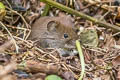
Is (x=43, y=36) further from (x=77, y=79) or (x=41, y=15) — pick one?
(x=77, y=79)

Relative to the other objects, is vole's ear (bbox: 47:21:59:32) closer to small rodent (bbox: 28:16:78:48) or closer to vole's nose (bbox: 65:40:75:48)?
small rodent (bbox: 28:16:78:48)

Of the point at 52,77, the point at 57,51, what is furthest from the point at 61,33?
the point at 52,77

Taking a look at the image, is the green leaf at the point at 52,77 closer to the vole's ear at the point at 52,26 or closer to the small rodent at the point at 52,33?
the small rodent at the point at 52,33

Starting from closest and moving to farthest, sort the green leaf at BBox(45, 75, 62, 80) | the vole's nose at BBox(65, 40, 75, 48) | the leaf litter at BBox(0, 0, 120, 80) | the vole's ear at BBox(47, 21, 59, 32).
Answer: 1. the green leaf at BBox(45, 75, 62, 80)
2. the leaf litter at BBox(0, 0, 120, 80)
3. the vole's nose at BBox(65, 40, 75, 48)
4. the vole's ear at BBox(47, 21, 59, 32)

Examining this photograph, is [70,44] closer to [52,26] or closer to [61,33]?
[61,33]

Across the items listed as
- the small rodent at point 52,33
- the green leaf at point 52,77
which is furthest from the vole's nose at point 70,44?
the green leaf at point 52,77

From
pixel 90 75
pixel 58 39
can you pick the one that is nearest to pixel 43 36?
pixel 58 39

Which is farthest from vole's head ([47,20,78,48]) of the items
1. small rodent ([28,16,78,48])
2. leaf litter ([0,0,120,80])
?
leaf litter ([0,0,120,80])
